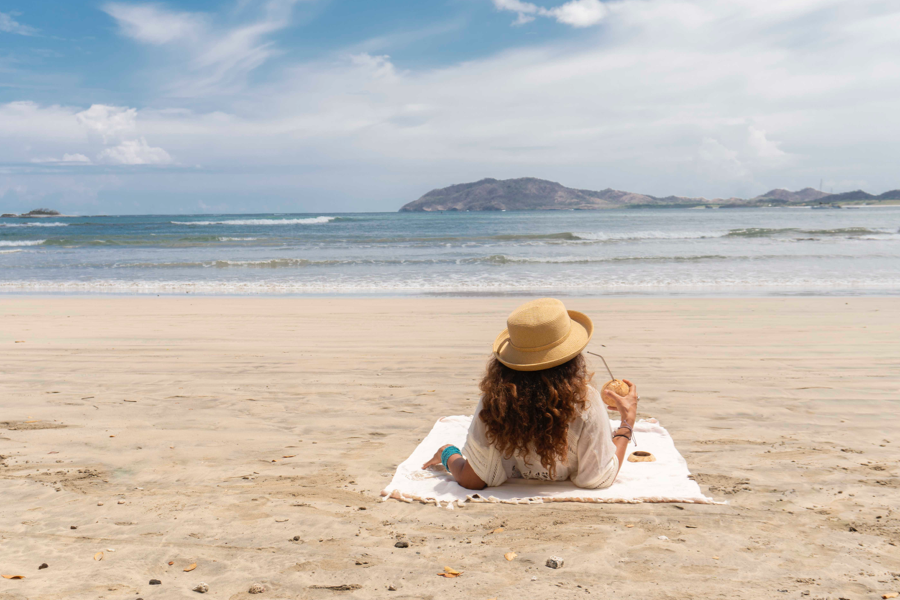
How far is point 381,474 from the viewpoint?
359 centimetres

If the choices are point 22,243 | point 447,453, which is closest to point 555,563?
point 447,453

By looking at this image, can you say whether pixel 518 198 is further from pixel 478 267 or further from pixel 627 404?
pixel 627 404

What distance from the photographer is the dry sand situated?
2.45 m

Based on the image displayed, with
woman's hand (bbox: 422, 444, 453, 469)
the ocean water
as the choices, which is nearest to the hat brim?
woman's hand (bbox: 422, 444, 453, 469)

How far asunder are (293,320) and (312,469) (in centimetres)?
578

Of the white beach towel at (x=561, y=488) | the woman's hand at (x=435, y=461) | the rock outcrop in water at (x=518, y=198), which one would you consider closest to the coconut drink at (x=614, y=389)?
the white beach towel at (x=561, y=488)

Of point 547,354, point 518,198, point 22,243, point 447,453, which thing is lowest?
point 447,453

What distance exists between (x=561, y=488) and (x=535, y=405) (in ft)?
2.13

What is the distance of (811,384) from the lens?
5.29 metres

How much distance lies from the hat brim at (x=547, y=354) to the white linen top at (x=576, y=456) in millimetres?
272

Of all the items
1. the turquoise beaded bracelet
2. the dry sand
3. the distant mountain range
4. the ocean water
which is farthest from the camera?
the distant mountain range

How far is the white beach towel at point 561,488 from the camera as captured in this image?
3189mm

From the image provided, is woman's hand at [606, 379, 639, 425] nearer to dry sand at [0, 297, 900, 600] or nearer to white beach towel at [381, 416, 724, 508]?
white beach towel at [381, 416, 724, 508]

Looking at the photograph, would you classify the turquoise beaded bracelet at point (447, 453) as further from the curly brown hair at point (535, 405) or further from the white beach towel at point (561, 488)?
the curly brown hair at point (535, 405)
